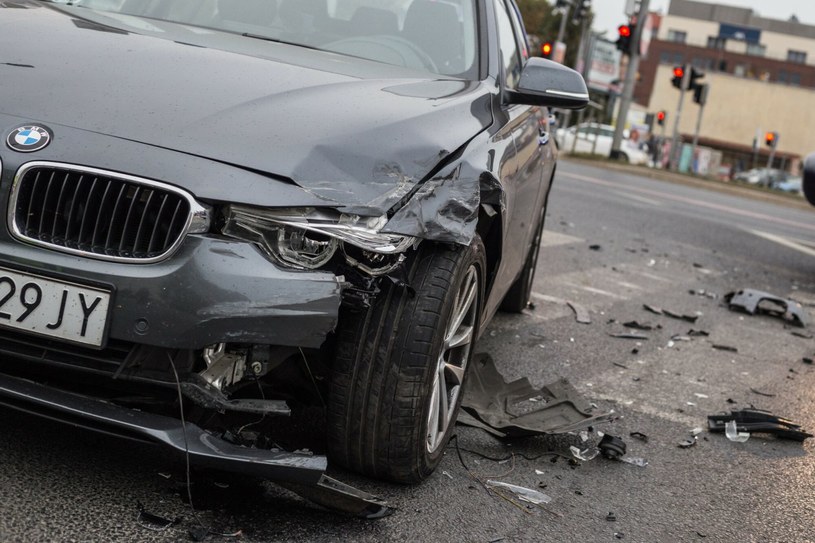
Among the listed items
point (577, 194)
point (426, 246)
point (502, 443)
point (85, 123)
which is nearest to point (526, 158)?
point (502, 443)

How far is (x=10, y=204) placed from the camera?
2.68m

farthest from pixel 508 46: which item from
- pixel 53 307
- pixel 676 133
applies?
pixel 676 133

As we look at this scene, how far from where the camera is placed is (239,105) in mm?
2977

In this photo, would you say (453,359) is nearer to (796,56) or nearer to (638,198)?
(638,198)

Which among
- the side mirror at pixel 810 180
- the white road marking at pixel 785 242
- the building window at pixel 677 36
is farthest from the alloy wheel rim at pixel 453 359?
the building window at pixel 677 36

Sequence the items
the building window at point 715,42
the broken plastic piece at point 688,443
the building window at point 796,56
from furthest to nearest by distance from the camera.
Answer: the building window at point 796,56 → the building window at point 715,42 → the broken plastic piece at point 688,443

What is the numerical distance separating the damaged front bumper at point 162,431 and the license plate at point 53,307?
5.8 inches

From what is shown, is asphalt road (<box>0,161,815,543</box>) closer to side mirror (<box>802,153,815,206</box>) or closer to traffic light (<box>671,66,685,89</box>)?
side mirror (<box>802,153,815,206</box>)

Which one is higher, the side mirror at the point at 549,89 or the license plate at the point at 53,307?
the side mirror at the point at 549,89

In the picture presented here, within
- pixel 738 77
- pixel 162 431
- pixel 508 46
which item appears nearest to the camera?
pixel 162 431

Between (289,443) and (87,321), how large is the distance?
3.20 ft

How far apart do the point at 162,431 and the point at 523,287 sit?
390 cm

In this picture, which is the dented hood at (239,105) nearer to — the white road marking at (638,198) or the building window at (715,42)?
the white road marking at (638,198)

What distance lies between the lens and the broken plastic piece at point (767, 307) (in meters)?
7.78
